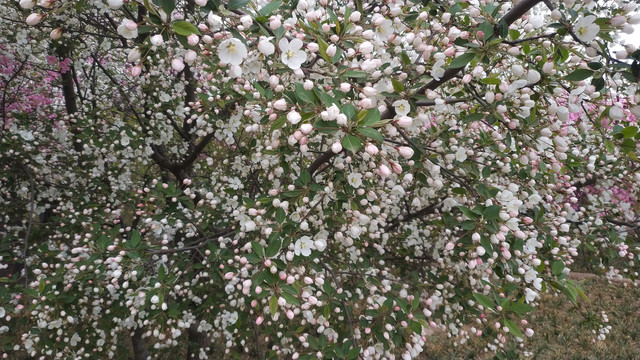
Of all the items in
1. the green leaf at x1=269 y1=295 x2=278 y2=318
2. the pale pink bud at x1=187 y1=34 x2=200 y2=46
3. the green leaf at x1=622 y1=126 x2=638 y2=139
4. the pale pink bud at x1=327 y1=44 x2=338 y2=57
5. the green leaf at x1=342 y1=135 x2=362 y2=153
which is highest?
the pale pink bud at x1=187 y1=34 x2=200 y2=46

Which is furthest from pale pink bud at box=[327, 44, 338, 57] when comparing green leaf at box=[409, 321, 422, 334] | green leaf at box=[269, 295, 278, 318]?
green leaf at box=[409, 321, 422, 334]

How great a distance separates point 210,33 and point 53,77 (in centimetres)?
540

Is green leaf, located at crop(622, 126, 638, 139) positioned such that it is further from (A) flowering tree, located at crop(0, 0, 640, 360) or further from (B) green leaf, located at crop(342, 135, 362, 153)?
(B) green leaf, located at crop(342, 135, 362, 153)

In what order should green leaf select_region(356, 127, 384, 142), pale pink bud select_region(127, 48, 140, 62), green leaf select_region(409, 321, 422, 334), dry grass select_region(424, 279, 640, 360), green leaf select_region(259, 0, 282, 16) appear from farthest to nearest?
dry grass select_region(424, 279, 640, 360) → green leaf select_region(409, 321, 422, 334) → green leaf select_region(259, 0, 282, 16) → pale pink bud select_region(127, 48, 140, 62) → green leaf select_region(356, 127, 384, 142)

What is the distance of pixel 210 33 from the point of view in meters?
1.48

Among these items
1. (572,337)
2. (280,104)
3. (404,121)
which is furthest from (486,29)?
(572,337)

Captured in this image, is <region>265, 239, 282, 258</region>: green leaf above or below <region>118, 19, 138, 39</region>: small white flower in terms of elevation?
below

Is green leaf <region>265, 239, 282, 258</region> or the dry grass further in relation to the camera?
→ the dry grass

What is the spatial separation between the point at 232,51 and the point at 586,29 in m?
1.40

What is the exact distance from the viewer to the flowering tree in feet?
4.83

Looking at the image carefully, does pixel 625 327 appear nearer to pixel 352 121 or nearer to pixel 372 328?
pixel 372 328

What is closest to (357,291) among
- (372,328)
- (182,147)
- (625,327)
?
(372,328)

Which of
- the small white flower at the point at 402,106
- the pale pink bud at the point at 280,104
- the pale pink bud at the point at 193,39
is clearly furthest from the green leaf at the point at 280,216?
the pale pink bud at the point at 193,39

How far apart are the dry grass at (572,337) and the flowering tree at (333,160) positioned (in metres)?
2.92
